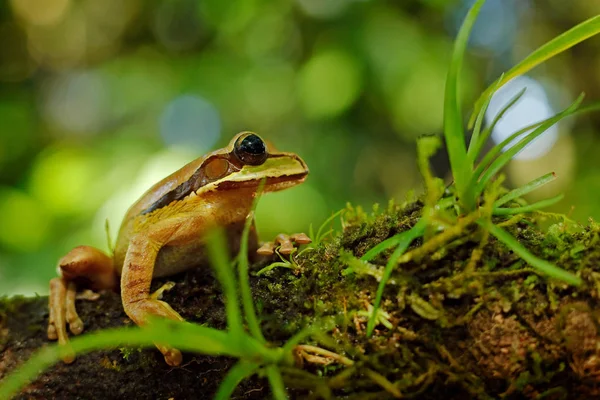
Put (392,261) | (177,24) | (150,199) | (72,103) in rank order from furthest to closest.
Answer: (72,103)
(177,24)
(150,199)
(392,261)

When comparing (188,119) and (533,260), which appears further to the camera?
(188,119)

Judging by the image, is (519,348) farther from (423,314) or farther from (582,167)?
(582,167)

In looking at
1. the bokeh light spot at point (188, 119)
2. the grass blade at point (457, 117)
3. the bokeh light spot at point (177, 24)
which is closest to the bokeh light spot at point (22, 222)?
the bokeh light spot at point (188, 119)

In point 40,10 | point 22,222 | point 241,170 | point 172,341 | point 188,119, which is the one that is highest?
point 40,10

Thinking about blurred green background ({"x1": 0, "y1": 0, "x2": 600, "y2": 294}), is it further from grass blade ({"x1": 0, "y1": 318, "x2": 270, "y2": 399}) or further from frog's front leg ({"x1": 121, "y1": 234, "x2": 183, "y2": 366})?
grass blade ({"x1": 0, "y1": 318, "x2": 270, "y2": 399})

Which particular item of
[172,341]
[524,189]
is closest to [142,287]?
[172,341]

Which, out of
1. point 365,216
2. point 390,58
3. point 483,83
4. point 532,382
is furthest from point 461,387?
point 483,83

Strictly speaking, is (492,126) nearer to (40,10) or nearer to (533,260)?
(533,260)
